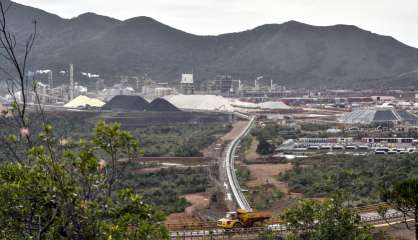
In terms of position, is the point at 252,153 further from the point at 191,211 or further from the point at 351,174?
the point at 191,211

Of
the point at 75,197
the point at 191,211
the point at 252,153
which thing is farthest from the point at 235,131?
the point at 75,197

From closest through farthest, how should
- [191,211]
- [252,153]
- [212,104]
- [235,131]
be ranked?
[191,211], [252,153], [235,131], [212,104]

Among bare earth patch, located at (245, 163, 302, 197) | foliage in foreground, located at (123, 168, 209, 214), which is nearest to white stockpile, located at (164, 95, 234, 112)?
bare earth patch, located at (245, 163, 302, 197)

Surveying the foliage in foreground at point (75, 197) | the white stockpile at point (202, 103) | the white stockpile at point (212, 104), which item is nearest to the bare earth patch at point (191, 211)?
the foliage in foreground at point (75, 197)

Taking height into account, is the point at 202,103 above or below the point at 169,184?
above

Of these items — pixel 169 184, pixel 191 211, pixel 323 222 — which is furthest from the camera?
pixel 169 184

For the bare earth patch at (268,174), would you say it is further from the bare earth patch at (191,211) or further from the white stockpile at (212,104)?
the white stockpile at (212,104)

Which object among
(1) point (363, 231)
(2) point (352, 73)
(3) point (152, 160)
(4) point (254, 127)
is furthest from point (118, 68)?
(1) point (363, 231)

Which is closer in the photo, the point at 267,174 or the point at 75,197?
the point at 75,197

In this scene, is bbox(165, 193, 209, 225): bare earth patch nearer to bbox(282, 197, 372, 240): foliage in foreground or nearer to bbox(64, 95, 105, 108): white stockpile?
bbox(282, 197, 372, 240): foliage in foreground

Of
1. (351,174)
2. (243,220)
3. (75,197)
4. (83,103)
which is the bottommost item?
(243,220)

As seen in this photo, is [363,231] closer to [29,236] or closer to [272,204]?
[29,236]

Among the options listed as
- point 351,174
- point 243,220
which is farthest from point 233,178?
point 243,220
